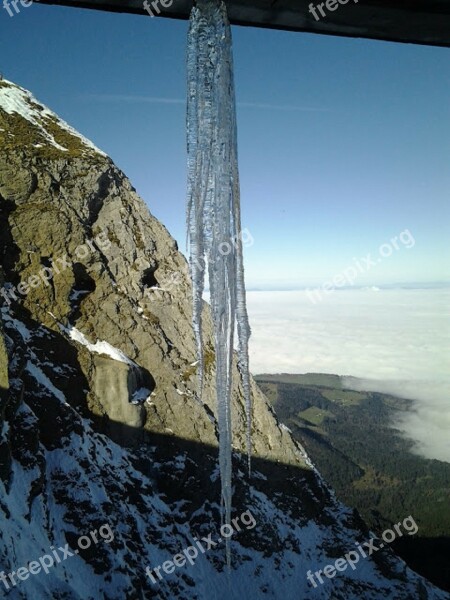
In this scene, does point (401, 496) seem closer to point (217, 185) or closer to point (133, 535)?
point (133, 535)

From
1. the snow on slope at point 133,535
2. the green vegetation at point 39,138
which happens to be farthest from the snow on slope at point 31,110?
the snow on slope at point 133,535

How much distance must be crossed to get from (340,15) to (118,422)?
37564 millimetres

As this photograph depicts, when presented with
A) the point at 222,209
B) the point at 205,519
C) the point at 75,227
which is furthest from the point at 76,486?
the point at 222,209

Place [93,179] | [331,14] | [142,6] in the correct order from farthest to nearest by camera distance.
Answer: [93,179] → [331,14] → [142,6]

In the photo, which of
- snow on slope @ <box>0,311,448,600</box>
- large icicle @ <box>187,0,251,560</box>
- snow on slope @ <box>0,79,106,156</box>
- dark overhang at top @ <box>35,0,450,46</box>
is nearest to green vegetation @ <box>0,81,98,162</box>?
snow on slope @ <box>0,79,106,156</box>

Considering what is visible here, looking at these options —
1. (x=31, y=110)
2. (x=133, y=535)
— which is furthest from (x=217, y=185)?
(x=31, y=110)

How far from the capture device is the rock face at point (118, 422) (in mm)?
28375

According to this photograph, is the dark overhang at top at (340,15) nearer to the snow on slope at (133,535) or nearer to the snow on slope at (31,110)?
the snow on slope at (133,535)

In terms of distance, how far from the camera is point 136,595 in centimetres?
2731

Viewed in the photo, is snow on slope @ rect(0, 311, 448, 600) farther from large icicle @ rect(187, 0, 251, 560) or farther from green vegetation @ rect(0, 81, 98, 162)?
large icicle @ rect(187, 0, 251, 560)

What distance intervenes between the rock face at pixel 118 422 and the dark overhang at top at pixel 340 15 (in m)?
27.0

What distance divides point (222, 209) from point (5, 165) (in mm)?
42792

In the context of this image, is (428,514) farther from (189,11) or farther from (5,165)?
(189,11)

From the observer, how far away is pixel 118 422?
35656 millimetres
